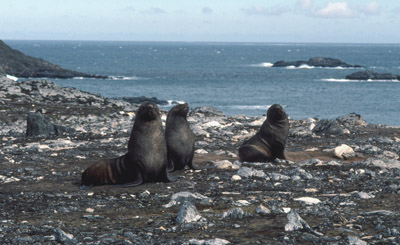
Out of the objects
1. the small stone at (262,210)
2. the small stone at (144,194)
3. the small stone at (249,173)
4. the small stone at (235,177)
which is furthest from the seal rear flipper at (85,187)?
the small stone at (262,210)

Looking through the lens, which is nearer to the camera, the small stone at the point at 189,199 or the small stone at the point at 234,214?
the small stone at the point at 234,214

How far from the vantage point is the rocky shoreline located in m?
6.99

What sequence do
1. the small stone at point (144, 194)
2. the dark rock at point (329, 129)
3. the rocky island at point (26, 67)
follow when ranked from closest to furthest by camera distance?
1. the small stone at point (144, 194)
2. the dark rock at point (329, 129)
3. the rocky island at point (26, 67)

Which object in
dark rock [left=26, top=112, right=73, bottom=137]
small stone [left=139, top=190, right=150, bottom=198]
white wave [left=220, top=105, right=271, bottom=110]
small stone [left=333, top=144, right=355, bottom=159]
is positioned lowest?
white wave [left=220, top=105, right=271, bottom=110]

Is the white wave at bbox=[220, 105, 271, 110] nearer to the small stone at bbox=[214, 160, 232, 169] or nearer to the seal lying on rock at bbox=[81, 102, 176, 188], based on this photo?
the small stone at bbox=[214, 160, 232, 169]

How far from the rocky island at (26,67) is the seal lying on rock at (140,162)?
7778cm

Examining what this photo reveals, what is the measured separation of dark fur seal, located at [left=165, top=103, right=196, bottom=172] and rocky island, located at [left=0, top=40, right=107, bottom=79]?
76.3 metres

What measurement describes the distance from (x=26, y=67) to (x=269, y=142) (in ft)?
270

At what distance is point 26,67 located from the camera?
90.5m

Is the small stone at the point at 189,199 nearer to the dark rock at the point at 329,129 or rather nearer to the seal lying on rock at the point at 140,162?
the seal lying on rock at the point at 140,162

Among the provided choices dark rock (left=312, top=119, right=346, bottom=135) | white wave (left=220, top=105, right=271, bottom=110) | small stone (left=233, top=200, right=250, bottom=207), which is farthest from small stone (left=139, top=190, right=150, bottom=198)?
white wave (left=220, top=105, right=271, bottom=110)

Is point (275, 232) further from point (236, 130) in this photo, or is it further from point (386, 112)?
point (386, 112)

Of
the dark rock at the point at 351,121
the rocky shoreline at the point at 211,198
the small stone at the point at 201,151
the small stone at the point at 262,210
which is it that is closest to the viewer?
the rocky shoreline at the point at 211,198

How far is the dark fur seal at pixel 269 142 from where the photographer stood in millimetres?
14000
